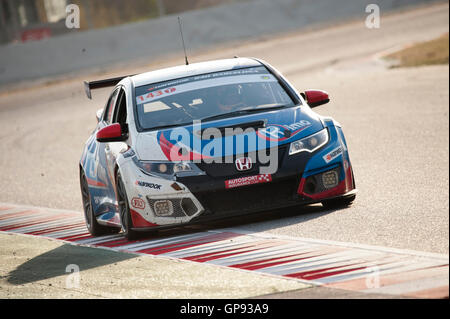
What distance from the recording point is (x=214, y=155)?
7871 mm

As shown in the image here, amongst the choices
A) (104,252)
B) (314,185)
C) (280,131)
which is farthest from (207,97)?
(104,252)

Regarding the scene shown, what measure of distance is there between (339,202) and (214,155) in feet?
4.11

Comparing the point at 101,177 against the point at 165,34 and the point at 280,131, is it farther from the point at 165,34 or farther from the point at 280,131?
the point at 165,34

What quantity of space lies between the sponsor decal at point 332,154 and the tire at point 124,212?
170 centimetres

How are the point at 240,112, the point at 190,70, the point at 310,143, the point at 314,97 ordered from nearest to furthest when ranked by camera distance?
the point at 310,143 < the point at 240,112 < the point at 314,97 < the point at 190,70

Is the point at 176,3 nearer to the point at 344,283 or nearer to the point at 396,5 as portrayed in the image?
the point at 396,5

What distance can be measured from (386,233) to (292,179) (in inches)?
43.5

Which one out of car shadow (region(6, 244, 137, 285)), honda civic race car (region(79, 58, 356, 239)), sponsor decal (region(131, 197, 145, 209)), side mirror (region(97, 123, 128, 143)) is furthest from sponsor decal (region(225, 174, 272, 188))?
side mirror (region(97, 123, 128, 143))

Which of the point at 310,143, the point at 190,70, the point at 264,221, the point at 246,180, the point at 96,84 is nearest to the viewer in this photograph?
the point at 246,180

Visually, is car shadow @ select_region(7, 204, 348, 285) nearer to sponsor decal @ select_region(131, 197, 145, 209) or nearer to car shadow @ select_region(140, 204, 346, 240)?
car shadow @ select_region(140, 204, 346, 240)

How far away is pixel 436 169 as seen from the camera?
1023cm

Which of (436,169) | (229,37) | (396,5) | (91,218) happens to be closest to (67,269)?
(91,218)

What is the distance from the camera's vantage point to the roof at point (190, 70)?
927cm

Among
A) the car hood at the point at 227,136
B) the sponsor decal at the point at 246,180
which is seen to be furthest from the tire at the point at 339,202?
the sponsor decal at the point at 246,180
